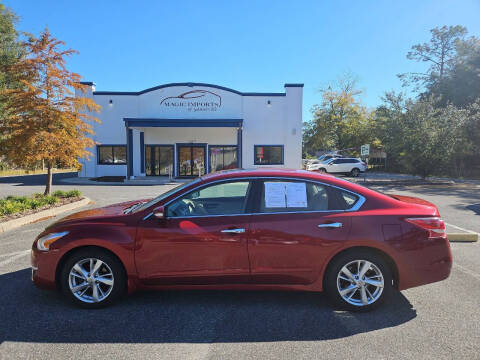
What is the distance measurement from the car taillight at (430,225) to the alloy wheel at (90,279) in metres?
3.36

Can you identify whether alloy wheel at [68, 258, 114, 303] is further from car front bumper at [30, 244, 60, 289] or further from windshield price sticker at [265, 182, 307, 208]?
windshield price sticker at [265, 182, 307, 208]

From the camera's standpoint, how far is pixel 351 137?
46.2 m

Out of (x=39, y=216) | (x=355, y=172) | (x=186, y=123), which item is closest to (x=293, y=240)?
(x=39, y=216)

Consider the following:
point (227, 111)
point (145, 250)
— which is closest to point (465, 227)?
point (145, 250)

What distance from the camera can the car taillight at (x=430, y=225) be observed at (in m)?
3.52

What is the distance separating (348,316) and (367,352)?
671 mm

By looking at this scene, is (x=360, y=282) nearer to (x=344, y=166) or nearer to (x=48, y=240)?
(x=48, y=240)

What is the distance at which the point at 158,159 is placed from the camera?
87.1ft

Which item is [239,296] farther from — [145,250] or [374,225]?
[374,225]

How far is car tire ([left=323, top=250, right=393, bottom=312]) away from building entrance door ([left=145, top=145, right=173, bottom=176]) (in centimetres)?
2380

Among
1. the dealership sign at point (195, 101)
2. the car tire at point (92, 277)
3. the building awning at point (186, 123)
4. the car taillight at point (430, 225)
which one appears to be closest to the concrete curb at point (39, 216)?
the car tire at point (92, 277)

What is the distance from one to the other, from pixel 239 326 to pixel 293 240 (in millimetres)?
1026

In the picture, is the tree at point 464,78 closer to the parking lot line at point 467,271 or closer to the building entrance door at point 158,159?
the building entrance door at point 158,159

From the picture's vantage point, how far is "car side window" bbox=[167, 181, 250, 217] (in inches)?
143
